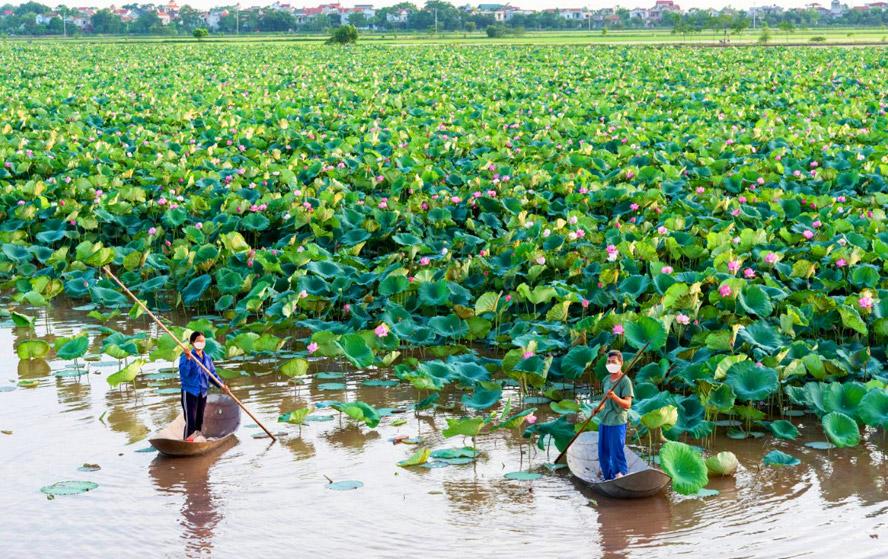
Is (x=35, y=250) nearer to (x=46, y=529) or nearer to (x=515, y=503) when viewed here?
(x=46, y=529)

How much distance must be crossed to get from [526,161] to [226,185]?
12.3 ft

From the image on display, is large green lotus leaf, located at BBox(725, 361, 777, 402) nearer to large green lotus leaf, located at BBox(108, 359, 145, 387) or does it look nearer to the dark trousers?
the dark trousers

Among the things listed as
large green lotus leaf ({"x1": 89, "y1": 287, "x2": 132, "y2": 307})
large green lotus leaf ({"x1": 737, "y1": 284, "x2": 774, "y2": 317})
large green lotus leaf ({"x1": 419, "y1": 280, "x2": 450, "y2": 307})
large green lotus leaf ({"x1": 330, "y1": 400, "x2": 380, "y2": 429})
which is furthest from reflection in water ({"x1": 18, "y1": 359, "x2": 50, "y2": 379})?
large green lotus leaf ({"x1": 737, "y1": 284, "x2": 774, "y2": 317})

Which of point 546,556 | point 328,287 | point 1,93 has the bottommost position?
point 546,556

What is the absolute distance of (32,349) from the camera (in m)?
7.64

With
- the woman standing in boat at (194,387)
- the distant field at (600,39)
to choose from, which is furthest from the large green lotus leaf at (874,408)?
the distant field at (600,39)

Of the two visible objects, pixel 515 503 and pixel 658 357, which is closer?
pixel 515 503

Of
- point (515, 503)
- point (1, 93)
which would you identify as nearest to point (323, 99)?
point (1, 93)

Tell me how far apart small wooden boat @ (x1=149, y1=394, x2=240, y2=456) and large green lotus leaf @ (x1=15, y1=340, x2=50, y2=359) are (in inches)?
71.2

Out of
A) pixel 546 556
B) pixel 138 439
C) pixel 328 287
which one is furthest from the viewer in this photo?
pixel 328 287

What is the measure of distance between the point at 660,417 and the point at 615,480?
52cm

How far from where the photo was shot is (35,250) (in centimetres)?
1023

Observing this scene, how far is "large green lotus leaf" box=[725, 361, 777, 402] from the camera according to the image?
19.7ft

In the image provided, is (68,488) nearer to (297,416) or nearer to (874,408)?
(297,416)
